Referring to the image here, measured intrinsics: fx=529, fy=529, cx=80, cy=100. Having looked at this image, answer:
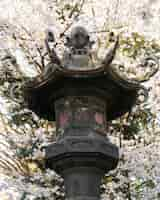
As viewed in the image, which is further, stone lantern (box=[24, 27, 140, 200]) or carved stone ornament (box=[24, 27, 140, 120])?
carved stone ornament (box=[24, 27, 140, 120])

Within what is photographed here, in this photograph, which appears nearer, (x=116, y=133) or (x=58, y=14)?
(x=116, y=133)

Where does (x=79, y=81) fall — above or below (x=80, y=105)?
above

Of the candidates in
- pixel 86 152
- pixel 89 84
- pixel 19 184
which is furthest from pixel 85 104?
pixel 19 184

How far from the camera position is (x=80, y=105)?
638 cm

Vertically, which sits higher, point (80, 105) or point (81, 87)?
point (81, 87)

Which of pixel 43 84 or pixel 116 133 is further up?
pixel 43 84

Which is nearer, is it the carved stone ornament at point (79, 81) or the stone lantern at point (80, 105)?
the stone lantern at point (80, 105)

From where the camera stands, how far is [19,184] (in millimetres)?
10211

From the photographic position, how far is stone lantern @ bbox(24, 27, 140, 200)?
6117 millimetres

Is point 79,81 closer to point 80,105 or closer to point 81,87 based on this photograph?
point 81,87

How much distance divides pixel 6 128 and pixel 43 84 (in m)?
4.52

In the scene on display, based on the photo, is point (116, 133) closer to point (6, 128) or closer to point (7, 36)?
point (6, 128)

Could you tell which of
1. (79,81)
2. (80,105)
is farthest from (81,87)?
(80,105)

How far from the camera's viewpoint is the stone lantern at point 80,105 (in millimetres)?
6117
